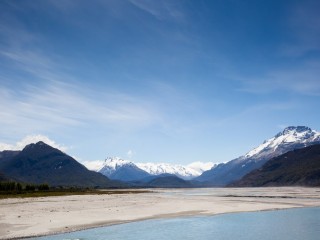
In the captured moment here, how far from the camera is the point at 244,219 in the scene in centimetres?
5394

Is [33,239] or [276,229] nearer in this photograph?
[33,239]

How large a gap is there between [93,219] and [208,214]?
20151 millimetres

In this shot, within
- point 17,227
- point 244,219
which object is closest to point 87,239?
point 17,227

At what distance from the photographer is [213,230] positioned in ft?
141

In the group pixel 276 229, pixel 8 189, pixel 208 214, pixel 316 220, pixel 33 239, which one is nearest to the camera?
pixel 33 239

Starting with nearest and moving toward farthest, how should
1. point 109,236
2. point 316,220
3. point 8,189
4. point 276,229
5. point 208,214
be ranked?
point 109,236
point 276,229
point 316,220
point 208,214
point 8,189

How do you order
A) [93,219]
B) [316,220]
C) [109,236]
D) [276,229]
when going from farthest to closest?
1. [93,219]
2. [316,220]
3. [276,229]
4. [109,236]

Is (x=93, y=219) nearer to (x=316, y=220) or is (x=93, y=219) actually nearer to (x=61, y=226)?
(x=61, y=226)

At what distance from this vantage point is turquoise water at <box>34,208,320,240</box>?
38.1 meters

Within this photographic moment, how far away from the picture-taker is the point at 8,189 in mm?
154500

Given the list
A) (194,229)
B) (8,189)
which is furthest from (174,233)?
(8,189)

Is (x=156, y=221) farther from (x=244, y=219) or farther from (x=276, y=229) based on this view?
(x=276, y=229)

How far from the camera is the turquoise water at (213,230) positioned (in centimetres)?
3812

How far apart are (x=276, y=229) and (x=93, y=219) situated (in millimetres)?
25978
